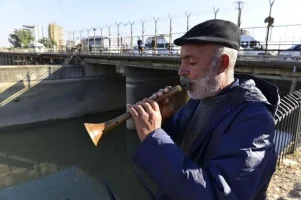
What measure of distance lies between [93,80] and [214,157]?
2252cm

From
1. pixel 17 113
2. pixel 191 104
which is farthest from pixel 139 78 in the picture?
pixel 191 104

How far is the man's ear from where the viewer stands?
1.43 meters

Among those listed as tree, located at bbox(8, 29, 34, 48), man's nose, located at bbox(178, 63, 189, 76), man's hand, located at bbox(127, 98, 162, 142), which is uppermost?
tree, located at bbox(8, 29, 34, 48)

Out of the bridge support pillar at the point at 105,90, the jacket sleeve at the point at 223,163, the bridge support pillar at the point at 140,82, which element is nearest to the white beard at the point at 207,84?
the jacket sleeve at the point at 223,163

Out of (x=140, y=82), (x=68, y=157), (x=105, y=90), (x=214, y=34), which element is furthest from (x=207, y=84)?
(x=105, y=90)

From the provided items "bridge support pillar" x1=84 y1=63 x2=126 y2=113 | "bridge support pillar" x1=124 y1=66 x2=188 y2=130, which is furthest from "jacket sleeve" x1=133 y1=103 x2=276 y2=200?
"bridge support pillar" x1=84 y1=63 x2=126 y2=113

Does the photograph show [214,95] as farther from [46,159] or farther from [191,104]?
[46,159]

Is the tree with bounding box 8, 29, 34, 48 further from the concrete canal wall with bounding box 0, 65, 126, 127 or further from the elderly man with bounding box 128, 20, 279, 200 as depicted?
the elderly man with bounding box 128, 20, 279, 200

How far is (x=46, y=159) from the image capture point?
1398cm

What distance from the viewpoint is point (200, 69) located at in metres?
1.47

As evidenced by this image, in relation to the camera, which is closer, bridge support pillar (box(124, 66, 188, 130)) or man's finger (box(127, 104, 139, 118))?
man's finger (box(127, 104, 139, 118))

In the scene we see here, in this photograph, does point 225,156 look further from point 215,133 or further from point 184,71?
point 184,71

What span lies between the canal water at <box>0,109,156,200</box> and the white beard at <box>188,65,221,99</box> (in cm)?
491

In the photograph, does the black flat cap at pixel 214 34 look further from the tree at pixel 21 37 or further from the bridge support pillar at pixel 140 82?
the tree at pixel 21 37
